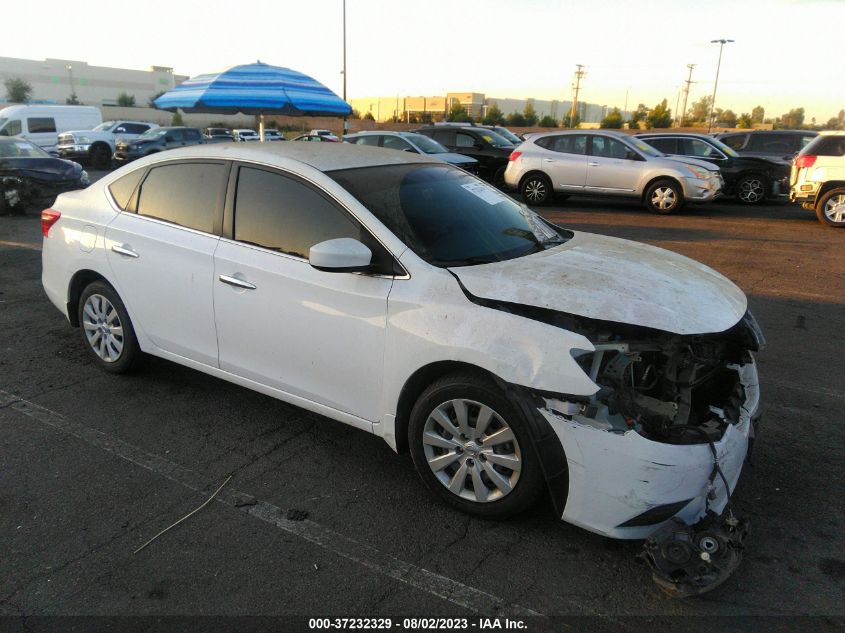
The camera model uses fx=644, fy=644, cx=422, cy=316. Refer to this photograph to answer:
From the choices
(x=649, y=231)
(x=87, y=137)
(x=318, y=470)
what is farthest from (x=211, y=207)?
(x=87, y=137)

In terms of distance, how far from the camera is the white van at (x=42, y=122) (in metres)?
24.4

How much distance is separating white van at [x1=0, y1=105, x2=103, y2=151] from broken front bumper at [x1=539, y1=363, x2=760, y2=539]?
1067 inches

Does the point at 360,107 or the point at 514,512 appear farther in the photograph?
the point at 360,107

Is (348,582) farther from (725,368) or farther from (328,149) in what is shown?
(328,149)

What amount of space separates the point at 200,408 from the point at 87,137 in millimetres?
24499

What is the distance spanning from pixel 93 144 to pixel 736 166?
883 inches

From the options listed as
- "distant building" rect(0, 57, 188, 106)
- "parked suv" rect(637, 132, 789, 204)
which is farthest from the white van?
"distant building" rect(0, 57, 188, 106)

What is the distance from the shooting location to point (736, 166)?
15.5m

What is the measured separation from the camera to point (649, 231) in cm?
1164

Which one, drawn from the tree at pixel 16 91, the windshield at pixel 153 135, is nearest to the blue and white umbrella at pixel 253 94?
the windshield at pixel 153 135

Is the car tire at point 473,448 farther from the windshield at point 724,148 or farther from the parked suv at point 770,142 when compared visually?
the parked suv at point 770,142

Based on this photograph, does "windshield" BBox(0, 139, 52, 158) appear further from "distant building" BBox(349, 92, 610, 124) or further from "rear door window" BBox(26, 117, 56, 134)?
"distant building" BBox(349, 92, 610, 124)

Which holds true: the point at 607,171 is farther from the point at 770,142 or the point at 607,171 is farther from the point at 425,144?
the point at 770,142

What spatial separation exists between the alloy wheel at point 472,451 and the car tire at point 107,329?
8.31ft
